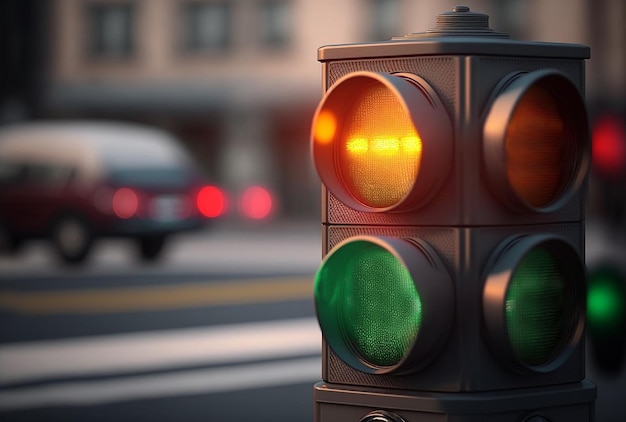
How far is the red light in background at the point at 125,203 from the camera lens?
70.4ft

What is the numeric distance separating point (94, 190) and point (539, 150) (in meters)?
18.8

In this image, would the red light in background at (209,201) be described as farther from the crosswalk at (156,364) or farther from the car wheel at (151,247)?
the crosswalk at (156,364)

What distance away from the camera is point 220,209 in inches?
913

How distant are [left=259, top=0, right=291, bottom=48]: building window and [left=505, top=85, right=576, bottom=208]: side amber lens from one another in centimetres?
4284

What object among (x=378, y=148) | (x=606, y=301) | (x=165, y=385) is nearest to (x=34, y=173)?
(x=165, y=385)

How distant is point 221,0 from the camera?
46.9 meters

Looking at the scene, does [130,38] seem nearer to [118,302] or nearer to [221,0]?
[221,0]

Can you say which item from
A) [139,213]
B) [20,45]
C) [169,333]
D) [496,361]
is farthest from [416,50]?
[20,45]

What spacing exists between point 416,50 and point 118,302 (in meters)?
12.4

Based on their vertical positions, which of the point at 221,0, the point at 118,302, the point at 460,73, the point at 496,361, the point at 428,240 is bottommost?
the point at 118,302

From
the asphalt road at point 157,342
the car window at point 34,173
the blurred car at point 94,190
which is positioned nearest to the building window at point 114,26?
the blurred car at point 94,190

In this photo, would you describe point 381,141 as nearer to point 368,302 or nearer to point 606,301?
point 368,302

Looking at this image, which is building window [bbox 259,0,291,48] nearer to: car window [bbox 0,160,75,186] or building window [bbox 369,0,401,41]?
building window [bbox 369,0,401,41]

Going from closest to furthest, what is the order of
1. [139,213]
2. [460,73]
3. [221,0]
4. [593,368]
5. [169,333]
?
1. [460,73]
2. [593,368]
3. [169,333]
4. [139,213]
5. [221,0]
